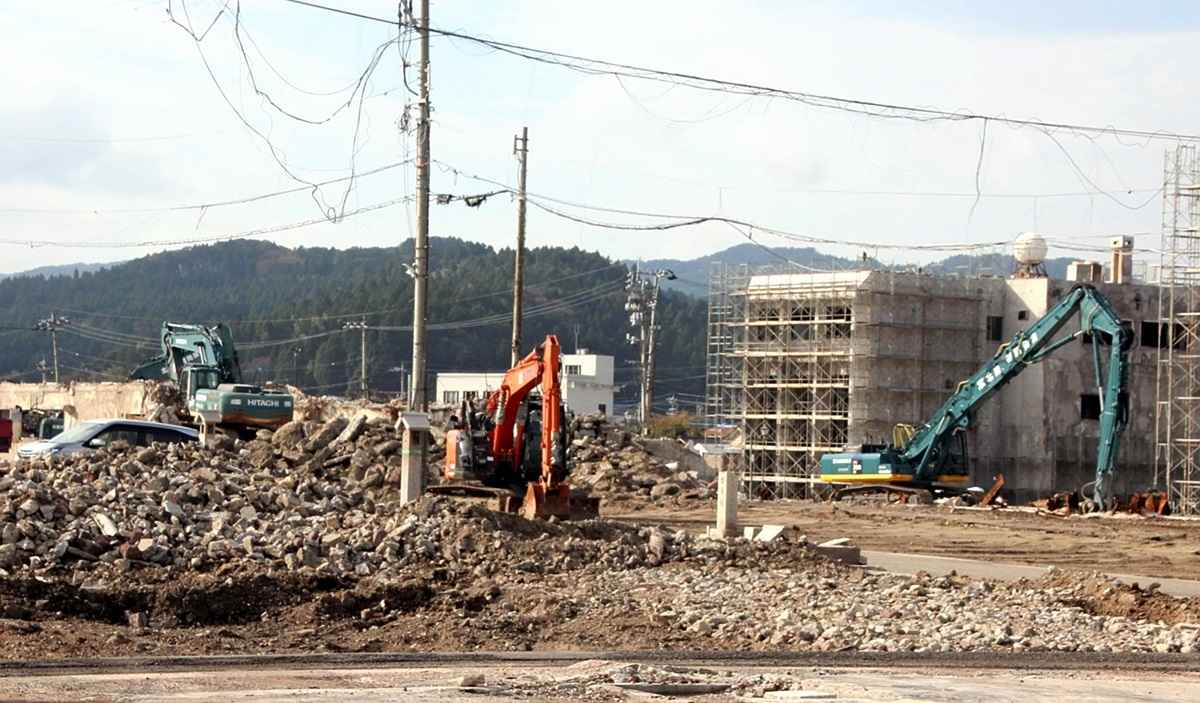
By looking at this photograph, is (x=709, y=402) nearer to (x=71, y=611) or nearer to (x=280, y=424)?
(x=280, y=424)

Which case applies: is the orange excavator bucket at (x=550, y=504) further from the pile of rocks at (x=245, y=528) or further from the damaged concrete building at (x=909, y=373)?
the damaged concrete building at (x=909, y=373)

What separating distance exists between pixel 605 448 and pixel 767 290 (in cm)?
2010

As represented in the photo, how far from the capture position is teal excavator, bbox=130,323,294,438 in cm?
5025

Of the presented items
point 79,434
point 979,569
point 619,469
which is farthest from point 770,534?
point 619,469

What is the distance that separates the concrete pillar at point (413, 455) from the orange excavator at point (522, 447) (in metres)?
1.95

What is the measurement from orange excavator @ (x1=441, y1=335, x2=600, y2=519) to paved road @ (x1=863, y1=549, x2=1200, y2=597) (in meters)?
5.53

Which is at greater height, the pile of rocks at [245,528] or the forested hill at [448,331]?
the forested hill at [448,331]

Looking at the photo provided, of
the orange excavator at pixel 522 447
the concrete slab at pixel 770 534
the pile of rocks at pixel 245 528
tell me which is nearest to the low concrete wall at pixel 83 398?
the orange excavator at pixel 522 447

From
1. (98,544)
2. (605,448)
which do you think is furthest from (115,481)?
(605,448)

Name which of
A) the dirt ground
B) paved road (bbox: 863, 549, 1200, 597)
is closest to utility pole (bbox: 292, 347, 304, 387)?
the dirt ground

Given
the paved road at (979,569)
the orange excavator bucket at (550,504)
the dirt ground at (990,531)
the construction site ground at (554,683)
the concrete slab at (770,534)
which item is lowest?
the dirt ground at (990,531)

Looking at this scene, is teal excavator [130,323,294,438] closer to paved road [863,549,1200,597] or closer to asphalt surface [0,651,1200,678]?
paved road [863,549,1200,597]

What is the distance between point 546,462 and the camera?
30281mm

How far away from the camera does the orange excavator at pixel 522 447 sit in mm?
30266
